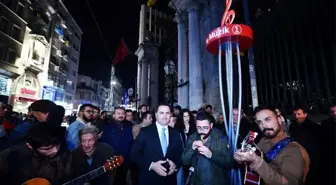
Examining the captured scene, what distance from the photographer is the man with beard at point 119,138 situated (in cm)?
458

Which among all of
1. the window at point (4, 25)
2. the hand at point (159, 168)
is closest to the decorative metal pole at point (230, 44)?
the hand at point (159, 168)

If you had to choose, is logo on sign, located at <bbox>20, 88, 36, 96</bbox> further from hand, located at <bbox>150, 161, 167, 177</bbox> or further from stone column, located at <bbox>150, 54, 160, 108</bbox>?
hand, located at <bbox>150, 161, 167, 177</bbox>

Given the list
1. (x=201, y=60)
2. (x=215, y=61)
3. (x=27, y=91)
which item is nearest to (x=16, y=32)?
(x=27, y=91)

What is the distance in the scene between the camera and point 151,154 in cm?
293

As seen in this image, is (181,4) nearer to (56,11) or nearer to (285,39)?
(285,39)

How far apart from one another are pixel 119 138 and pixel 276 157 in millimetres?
3719

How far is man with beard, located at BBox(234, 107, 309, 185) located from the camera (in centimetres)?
174

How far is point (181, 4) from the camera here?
13.6 m

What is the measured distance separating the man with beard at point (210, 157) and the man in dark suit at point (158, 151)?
321 millimetres

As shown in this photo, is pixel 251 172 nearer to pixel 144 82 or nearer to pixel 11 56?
pixel 144 82

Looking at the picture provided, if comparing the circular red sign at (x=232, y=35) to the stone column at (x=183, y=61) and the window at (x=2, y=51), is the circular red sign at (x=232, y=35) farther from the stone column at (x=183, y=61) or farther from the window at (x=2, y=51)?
the window at (x=2, y=51)

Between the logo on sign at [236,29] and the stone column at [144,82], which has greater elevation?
the stone column at [144,82]

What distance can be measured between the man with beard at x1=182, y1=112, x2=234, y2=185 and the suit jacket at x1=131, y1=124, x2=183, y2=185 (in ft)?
1.08

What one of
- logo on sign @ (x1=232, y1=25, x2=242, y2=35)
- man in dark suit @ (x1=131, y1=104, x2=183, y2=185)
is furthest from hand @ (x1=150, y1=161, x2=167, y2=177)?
logo on sign @ (x1=232, y1=25, x2=242, y2=35)
